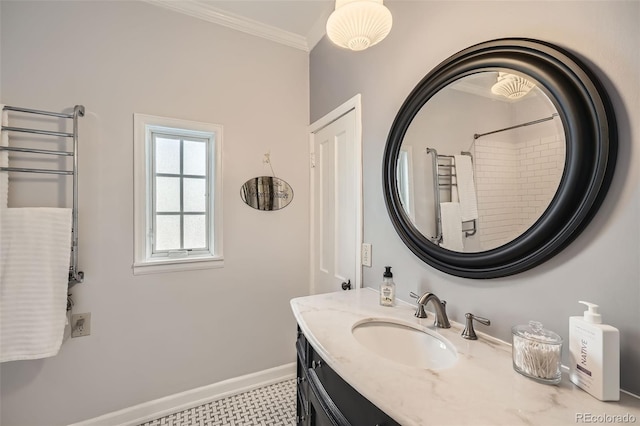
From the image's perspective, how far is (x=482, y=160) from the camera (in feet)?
3.13

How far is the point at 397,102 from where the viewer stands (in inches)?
52.5

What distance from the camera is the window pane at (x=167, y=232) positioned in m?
1.86

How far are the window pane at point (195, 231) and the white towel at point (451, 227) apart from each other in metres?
1.63

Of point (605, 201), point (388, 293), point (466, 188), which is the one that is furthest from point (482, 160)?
point (388, 293)

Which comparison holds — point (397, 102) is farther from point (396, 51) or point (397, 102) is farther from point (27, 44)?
point (27, 44)

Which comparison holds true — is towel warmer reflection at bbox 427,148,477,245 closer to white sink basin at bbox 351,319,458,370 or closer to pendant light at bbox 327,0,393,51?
white sink basin at bbox 351,319,458,370

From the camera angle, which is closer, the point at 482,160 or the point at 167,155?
the point at 482,160

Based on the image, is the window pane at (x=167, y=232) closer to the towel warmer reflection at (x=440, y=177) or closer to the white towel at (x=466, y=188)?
the towel warmer reflection at (x=440, y=177)

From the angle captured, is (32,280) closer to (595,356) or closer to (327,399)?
(327,399)

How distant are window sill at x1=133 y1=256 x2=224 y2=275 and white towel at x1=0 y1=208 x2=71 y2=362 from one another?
36cm

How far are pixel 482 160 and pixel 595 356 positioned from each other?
62 cm

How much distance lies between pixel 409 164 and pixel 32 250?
194cm

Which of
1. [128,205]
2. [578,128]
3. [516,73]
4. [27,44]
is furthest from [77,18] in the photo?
[578,128]

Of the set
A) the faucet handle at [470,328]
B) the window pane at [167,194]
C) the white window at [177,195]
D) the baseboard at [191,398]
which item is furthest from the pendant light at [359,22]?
the baseboard at [191,398]
